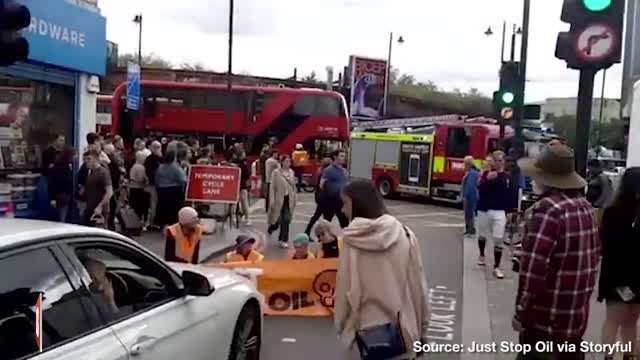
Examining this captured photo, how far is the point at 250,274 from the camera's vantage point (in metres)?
8.33

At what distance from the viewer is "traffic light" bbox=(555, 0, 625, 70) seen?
595 centimetres

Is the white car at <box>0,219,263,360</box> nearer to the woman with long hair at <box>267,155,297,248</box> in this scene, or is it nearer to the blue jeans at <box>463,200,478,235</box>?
the woman with long hair at <box>267,155,297,248</box>

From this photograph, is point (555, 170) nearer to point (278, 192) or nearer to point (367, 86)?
point (278, 192)

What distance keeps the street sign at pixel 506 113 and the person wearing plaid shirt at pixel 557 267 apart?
11013 millimetres

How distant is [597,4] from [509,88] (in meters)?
8.97

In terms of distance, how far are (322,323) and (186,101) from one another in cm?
2875

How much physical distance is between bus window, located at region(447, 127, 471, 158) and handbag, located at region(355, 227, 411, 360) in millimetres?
23752

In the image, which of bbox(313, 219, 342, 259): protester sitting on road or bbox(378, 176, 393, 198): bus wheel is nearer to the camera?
bbox(313, 219, 342, 259): protester sitting on road

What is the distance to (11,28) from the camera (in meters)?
7.11

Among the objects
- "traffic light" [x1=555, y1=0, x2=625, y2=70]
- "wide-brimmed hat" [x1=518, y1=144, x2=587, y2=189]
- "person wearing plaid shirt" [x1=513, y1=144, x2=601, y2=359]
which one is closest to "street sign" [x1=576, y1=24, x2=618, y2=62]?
"traffic light" [x1=555, y1=0, x2=625, y2=70]

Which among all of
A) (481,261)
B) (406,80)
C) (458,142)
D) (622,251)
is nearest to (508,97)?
(481,261)

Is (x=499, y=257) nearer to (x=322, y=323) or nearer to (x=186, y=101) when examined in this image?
(x=322, y=323)

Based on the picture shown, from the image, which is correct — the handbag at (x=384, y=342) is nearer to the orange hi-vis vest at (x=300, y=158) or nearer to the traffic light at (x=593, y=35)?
the traffic light at (x=593, y=35)

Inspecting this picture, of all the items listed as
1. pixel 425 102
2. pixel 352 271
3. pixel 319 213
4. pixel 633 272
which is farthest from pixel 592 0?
pixel 425 102
